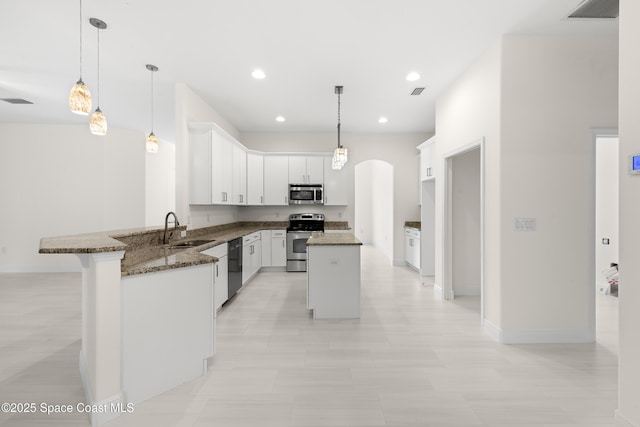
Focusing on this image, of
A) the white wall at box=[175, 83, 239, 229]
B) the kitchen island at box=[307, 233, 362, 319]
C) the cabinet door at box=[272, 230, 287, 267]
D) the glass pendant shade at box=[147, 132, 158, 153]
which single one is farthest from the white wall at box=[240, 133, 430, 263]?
the kitchen island at box=[307, 233, 362, 319]

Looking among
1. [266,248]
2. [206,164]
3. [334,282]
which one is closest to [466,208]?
[334,282]

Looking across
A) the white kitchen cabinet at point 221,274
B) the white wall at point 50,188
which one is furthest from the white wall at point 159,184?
the white kitchen cabinet at point 221,274

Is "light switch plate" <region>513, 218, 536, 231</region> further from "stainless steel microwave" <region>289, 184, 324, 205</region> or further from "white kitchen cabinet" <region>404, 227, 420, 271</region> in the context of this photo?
"stainless steel microwave" <region>289, 184, 324, 205</region>

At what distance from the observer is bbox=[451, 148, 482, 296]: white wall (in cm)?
440

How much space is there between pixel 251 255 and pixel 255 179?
6.07 ft

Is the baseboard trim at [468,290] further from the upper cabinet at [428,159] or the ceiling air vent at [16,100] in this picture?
the ceiling air vent at [16,100]

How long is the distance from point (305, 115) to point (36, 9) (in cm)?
367

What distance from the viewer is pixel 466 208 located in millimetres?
4418

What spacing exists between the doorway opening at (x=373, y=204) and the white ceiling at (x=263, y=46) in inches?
172

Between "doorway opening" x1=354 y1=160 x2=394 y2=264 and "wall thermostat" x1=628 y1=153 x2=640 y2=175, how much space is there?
22.7ft

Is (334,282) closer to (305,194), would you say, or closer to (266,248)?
(266,248)

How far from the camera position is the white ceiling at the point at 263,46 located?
8.34ft

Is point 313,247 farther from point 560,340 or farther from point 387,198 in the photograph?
point 387,198

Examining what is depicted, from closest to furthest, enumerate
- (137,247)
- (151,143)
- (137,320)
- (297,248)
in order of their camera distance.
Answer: (137,320) < (137,247) < (151,143) < (297,248)
